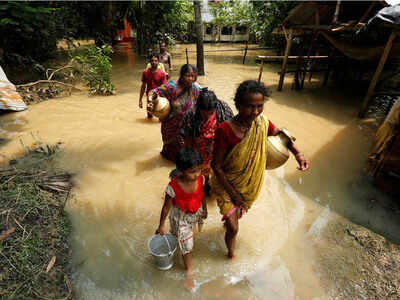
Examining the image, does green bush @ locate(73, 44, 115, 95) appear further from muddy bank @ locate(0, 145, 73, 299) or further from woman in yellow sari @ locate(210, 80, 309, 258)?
woman in yellow sari @ locate(210, 80, 309, 258)

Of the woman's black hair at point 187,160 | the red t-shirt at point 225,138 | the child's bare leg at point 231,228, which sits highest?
the red t-shirt at point 225,138

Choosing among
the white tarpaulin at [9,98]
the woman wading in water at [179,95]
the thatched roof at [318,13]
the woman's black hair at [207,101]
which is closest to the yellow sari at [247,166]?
the woman's black hair at [207,101]

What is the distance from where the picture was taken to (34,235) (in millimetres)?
2289

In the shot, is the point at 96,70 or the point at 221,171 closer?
the point at 221,171

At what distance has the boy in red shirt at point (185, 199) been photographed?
1687 mm

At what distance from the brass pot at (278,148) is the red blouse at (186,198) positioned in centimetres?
63

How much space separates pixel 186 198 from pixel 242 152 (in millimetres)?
574

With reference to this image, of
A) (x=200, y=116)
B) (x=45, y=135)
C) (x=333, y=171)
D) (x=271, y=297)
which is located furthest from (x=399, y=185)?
(x=45, y=135)

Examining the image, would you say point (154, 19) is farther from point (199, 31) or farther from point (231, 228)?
point (231, 228)

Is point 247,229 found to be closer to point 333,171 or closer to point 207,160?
point 207,160

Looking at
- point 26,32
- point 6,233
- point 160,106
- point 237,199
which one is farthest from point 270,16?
point 6,233

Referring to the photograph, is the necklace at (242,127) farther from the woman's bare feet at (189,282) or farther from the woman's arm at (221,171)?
the woman's bare feet at (189,282)

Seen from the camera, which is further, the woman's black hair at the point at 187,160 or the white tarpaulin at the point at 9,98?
the white tarpaulin at the point at 9,98

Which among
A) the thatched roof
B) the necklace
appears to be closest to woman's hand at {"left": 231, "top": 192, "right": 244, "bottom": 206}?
the necklace
